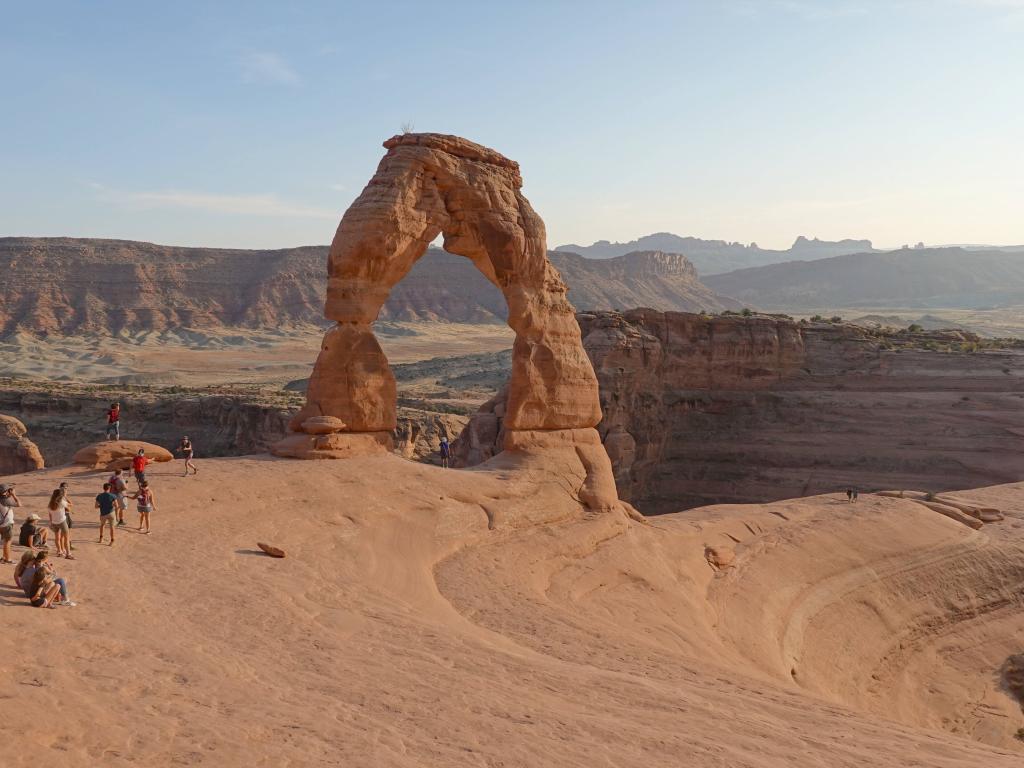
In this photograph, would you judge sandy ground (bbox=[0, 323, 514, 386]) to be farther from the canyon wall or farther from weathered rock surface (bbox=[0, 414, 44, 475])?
the canyon wall

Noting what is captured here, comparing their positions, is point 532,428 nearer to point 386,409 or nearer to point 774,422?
point 386,409

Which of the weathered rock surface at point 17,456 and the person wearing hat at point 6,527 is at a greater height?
the person wearing hat at point 6,527

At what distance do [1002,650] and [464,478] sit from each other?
46.6ft

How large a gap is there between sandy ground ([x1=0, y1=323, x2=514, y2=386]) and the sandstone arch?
5534 cm

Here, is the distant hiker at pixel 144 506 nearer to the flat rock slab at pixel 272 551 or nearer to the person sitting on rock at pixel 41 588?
the flat rock slab at pixel 272 551

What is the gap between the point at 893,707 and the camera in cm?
1820

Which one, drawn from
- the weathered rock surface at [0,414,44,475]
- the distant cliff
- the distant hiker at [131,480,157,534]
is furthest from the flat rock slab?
the distant cliff

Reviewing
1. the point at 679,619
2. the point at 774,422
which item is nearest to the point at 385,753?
the point at 679,619

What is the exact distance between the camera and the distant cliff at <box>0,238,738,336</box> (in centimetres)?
9862

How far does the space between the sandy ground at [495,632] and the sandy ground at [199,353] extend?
57.5 metres

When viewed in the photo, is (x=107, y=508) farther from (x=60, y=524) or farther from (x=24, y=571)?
(x=24, y=571)

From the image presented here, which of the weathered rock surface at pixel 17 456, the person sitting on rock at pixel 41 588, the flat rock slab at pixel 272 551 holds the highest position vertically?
the person sitting on rock at pixel 41 588

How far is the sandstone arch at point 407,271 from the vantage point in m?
17.9

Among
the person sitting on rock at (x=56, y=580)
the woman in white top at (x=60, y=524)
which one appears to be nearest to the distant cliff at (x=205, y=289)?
the woman in white top at (x=60, y=524)
